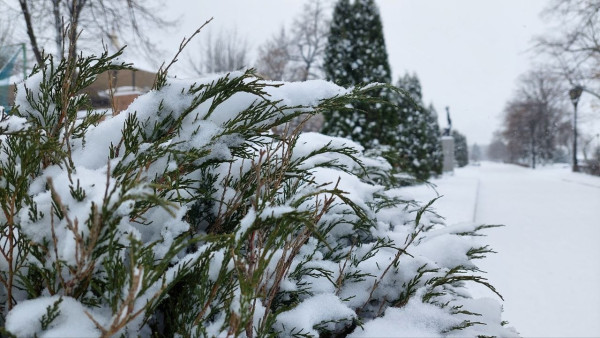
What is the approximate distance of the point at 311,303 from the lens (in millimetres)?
1229

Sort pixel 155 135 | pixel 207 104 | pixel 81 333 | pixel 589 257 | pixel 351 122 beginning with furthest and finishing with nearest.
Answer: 1. pixel 351 122
2. pixel 589 257
3. pixel 207 104
4. pixel 155 135
5. pixel 81 333

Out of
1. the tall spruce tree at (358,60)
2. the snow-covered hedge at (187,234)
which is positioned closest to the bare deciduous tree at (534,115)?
the tall spruce tree at (358,60)

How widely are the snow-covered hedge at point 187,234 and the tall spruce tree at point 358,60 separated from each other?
931 centimetres

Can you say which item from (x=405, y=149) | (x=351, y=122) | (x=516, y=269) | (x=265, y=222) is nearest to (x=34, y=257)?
(x=265, y=222)

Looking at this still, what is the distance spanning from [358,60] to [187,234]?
1054 centimetres

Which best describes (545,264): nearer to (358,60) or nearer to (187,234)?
(187,234)

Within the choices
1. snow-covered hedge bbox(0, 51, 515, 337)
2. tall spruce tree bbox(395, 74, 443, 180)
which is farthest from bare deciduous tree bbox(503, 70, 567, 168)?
snow-covered hedge bbox(0, 51, 515, 337)

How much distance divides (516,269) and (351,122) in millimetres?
6411

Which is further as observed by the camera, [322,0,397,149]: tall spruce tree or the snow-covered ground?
[322,0,397,149]: tall spruce tree

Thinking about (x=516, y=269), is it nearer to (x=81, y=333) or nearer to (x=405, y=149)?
(x=81, y=333)

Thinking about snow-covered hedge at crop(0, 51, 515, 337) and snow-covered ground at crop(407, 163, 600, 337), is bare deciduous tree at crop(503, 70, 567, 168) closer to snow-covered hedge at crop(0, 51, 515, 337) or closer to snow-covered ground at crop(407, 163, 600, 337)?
snow-covered ground at crop(407, 163, 600, 337)

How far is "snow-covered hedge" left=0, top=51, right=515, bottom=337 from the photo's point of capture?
0.87 metres

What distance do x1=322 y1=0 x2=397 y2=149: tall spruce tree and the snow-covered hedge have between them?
30.5 feet

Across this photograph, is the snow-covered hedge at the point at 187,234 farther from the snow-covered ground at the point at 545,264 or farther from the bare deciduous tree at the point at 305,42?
the bare deciduous tree at the point at 305,42
